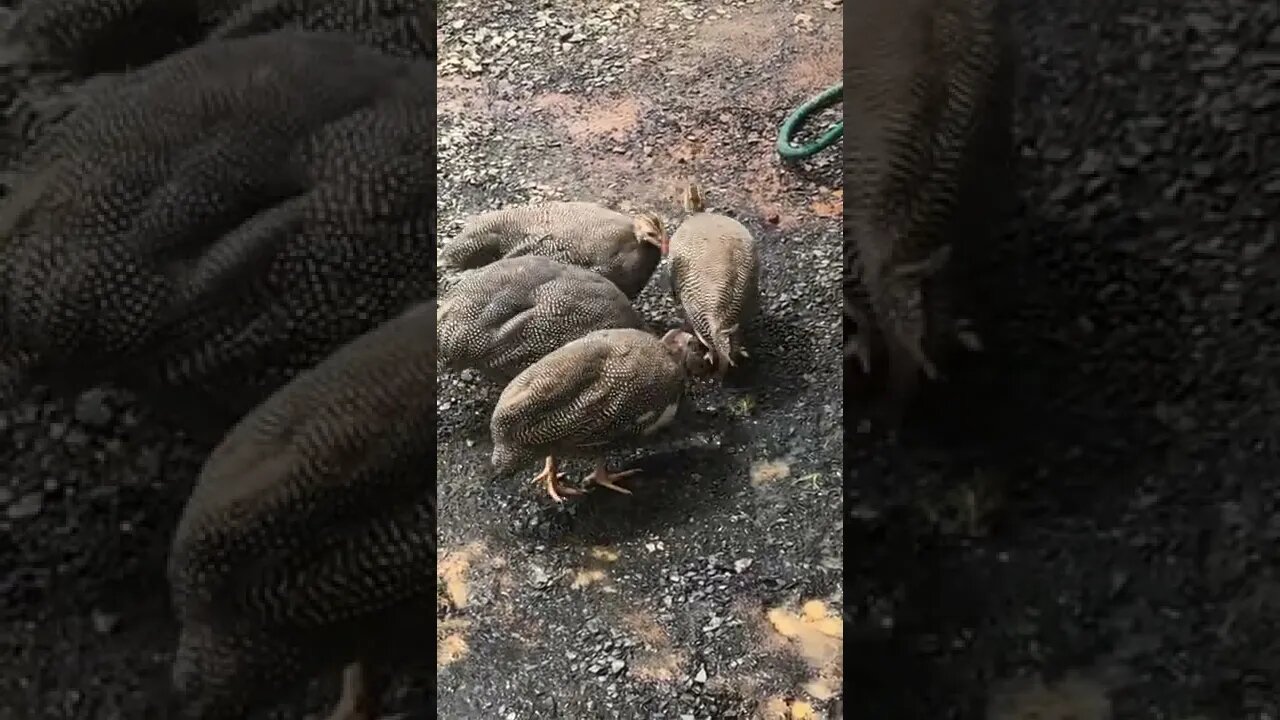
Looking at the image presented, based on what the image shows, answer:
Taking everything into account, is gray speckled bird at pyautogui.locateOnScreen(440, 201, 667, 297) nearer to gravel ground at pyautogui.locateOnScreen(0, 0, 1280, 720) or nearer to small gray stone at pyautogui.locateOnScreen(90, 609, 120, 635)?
gravel ground at pyautogui.locateOnScreen(0, 0, 1280, 720)

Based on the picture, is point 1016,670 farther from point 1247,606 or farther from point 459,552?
point 459,552

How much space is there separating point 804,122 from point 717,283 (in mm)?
144

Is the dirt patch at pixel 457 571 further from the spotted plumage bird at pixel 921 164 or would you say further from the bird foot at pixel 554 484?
the spotted plumage bird at pixel 921 164

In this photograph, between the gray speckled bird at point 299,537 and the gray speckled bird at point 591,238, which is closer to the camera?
the gray speckled bird at point 299,537

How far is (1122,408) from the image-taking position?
0.77 metres

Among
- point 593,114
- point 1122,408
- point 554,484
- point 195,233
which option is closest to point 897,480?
point 1122,408

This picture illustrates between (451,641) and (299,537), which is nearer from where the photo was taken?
(299,537)

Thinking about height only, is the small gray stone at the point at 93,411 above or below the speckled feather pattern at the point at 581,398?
above

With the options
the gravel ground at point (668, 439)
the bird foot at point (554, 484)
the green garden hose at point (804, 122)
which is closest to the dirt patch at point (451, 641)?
the gravel ground at point (668, 439)

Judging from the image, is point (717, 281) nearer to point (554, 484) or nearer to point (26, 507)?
point (554, 484)

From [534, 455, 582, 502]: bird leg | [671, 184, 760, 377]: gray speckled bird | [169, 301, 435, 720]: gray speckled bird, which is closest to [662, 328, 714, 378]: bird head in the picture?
[671, 184, 760, 377]: gray speckled bird

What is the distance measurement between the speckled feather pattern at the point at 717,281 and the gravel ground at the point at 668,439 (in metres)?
0.01

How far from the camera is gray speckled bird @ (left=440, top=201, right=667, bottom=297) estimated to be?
92cm

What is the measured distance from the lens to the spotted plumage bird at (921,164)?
782mm
